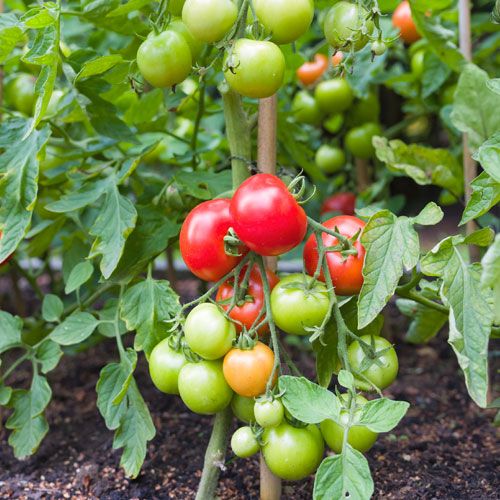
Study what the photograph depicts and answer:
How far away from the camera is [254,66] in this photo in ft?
2.35

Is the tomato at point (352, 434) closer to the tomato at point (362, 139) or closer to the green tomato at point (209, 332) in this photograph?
the green tomato at point (209, 332)

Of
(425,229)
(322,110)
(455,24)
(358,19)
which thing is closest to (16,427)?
(358,19)

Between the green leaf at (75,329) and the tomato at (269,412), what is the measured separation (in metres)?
0.33

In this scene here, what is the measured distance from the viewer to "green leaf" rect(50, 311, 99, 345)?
95 centimetres

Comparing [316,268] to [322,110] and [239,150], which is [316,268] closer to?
[239,150]

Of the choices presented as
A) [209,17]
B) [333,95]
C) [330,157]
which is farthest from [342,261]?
[330,157]

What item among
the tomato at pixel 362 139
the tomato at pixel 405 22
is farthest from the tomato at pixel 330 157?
the tomato at pixel 405 22

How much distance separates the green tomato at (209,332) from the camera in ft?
2.44

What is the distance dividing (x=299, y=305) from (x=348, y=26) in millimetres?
325

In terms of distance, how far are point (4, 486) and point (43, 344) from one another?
0.71 ft

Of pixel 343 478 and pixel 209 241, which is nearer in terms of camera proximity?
pixel 343 478

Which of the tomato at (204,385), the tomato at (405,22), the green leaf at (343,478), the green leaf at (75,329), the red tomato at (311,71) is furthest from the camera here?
the red tomato at (311,71)

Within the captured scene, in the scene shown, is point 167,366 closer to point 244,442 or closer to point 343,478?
point 244,442

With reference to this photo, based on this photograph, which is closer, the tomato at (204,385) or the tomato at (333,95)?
the tomato at (204,385)
